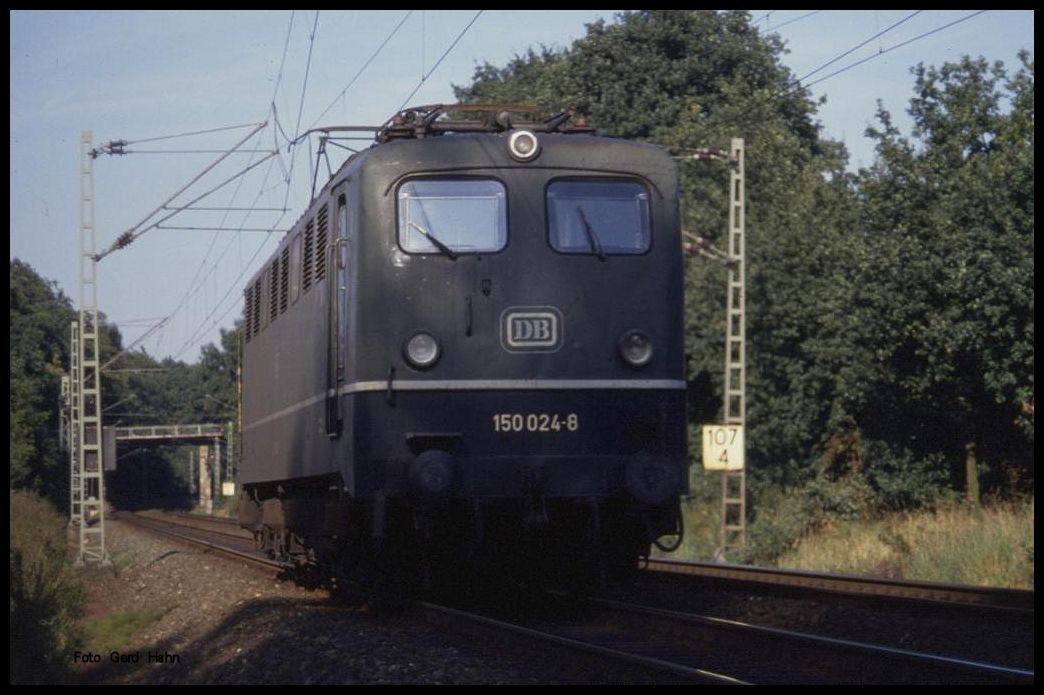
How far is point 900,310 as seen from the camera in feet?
Result: 81.8

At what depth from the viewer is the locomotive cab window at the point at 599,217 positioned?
1100cm

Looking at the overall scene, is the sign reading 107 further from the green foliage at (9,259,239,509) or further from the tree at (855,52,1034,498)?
the green foliage at (9,259,239,509)

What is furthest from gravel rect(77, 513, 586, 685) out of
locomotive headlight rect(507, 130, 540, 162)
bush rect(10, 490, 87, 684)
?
locomotive headlight rect(507, 130, 540, 162)

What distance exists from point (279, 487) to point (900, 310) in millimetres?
13334

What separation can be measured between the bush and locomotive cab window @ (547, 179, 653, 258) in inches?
251

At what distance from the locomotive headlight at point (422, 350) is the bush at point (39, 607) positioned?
505 centimetres

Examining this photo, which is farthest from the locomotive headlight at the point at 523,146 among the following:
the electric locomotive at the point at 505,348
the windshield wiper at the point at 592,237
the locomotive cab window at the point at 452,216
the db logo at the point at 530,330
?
the db logo at the point at 530,330

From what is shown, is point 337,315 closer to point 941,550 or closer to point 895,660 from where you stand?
point 895,660

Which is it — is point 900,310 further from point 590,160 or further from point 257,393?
point 590,160

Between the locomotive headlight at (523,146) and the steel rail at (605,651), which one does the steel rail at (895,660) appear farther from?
the locomotive headlight at (523,146)
